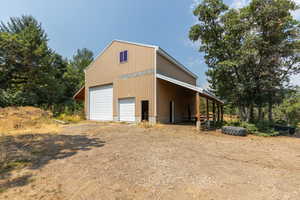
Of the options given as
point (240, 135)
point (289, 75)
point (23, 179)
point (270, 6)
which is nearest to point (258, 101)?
point (289, 75)

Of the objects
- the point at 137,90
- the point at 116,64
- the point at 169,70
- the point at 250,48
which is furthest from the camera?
the point at 116,64

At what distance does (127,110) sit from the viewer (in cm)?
1227

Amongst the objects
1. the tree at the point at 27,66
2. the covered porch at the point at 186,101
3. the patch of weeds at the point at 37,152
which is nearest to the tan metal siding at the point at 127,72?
the covered porch at the point at 186,101

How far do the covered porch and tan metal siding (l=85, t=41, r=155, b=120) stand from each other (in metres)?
1.11

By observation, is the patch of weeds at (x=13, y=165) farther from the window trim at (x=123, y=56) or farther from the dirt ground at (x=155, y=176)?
the window trim at (x=123, y=56)

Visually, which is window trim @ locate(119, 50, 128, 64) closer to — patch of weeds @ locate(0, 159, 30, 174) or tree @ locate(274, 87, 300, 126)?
patch of weeds @ locate(0, 159, 30, 174)

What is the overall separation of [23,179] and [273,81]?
519 inches

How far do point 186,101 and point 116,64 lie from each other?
8.28 m

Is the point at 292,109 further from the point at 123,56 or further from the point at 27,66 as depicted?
the point at 27,66

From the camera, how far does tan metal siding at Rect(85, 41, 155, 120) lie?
1105 centimetres

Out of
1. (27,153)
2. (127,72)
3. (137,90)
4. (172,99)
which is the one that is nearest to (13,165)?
(27,153)

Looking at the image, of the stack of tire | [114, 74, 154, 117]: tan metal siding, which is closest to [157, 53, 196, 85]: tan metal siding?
[114, 74, 154, 117]: tan metal siding

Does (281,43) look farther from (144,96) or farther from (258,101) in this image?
(144,96)

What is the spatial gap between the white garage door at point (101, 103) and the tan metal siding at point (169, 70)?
208 inches
